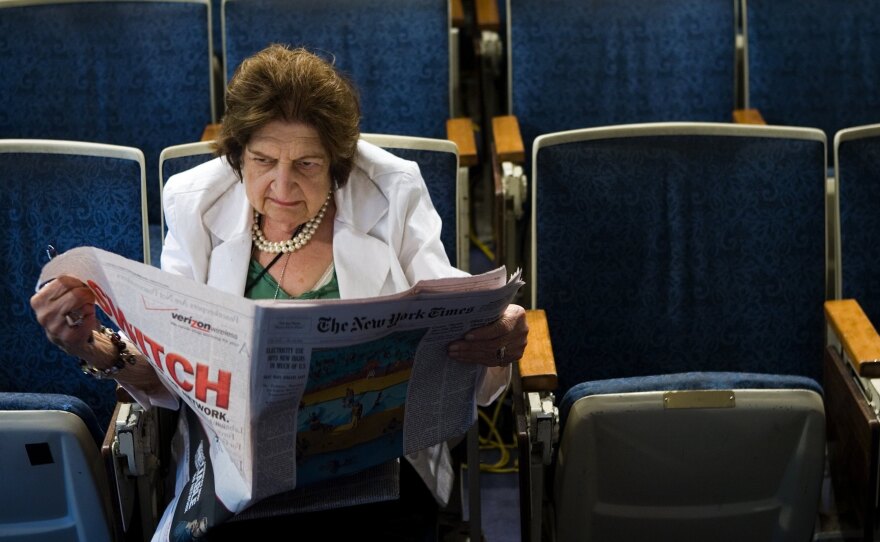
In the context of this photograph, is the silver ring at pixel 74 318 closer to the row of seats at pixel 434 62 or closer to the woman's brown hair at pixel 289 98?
the woman's brown hair at pixel 289 98

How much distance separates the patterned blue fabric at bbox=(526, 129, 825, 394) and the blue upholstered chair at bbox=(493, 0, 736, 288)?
0.63 metres

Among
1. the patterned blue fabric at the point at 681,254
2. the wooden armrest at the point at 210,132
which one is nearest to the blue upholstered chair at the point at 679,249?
the patterned blue fabric at the point at 681,254

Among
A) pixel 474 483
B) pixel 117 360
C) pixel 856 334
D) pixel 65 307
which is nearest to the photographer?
pixel 65 307

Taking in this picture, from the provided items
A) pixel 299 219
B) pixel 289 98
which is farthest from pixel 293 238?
pixel 289 98

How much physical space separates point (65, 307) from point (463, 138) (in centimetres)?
120

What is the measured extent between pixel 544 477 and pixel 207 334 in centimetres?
66

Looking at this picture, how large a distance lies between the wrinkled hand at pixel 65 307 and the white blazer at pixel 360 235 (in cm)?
20

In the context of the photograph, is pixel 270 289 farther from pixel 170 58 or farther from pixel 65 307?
pixel 170 58

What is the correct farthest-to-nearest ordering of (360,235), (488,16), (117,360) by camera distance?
(488,16) < (360,235) < (117,360)

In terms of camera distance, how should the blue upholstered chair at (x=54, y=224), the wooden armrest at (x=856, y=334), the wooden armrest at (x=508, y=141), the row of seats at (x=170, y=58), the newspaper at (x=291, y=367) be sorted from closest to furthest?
the newspaper at (x=291, y=367), the wooden armrest at (x=856, y=334), the blue upholstered chair at (x=54, y=224), the wooden armrest at (x=508, y=141), the row of seats at (x=170, y=58)

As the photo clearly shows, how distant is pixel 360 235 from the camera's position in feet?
5.09

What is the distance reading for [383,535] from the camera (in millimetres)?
1457

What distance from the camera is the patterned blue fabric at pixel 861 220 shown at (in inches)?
76.5

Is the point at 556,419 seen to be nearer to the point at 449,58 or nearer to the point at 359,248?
the point at 359,248
